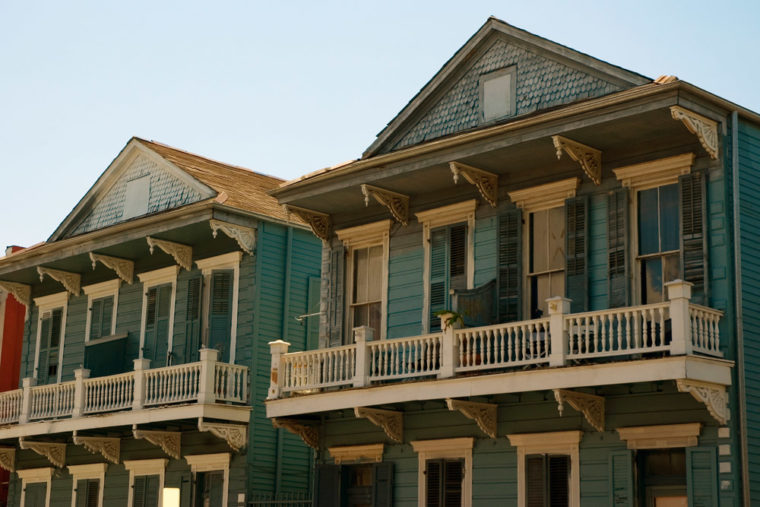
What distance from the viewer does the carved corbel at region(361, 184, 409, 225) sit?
76.8 ft

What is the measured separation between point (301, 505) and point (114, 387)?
484 centimetres

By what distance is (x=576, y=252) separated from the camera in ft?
68.0

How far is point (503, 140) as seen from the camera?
67.8 feet

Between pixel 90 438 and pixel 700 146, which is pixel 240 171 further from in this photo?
pixel 700 146

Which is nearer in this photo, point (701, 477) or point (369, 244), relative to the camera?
point (701, 477)

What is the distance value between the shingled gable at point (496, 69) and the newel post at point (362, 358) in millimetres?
4289

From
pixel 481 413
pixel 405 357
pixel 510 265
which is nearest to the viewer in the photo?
pixel 481 413

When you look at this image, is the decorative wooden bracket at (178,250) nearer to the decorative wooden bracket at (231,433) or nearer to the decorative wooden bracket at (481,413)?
the decorative wooden bracket at (231,433)

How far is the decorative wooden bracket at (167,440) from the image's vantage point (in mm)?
26922

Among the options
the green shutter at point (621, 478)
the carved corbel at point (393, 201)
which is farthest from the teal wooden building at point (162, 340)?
the green shutter at point (621, 478)

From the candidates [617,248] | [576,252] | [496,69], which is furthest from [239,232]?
[617,248]

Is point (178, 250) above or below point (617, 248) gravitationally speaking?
above

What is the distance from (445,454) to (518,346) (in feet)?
10.4

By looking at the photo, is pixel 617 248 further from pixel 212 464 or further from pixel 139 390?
pixel 139 390
